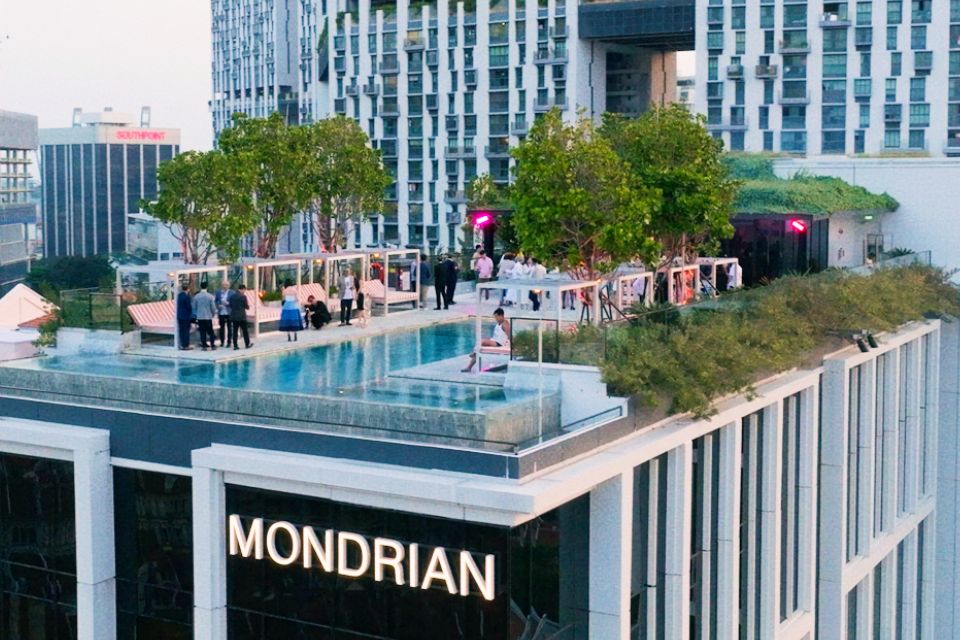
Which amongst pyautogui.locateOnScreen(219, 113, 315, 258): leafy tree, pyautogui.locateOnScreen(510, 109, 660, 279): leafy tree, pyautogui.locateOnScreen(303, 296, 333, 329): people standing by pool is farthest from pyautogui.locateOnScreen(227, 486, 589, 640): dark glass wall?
pyautogui.locateOnScreen(219, 113, 315, 258): leafy tree

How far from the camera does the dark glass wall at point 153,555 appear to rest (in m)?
24.7

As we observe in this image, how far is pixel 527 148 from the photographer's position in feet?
106

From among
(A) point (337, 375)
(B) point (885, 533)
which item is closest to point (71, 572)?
(A) point (337, 375)

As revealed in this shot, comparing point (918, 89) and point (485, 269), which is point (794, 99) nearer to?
point (918, 89)

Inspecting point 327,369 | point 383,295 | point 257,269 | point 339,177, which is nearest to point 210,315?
point 327,369

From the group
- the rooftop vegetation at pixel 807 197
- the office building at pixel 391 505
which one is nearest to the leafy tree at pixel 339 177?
the rooftop vegetation at pixel 807 197

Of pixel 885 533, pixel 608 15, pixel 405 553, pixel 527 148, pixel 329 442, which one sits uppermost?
pixel 608 15

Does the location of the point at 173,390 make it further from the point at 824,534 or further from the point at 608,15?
the point at 608,15

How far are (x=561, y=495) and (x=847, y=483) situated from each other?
47.5 feet

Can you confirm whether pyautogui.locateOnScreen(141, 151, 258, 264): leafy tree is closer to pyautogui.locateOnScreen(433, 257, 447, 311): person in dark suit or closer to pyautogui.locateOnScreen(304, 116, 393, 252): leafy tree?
pyautogui.locateOnScreen(304, 116, 393, 252): leafy tree

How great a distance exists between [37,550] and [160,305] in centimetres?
→ 744

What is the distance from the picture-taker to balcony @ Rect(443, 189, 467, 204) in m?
118

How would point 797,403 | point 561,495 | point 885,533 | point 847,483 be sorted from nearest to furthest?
point 561,495, point 797,403, point 847,483, point 885,533

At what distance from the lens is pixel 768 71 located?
105438mm
